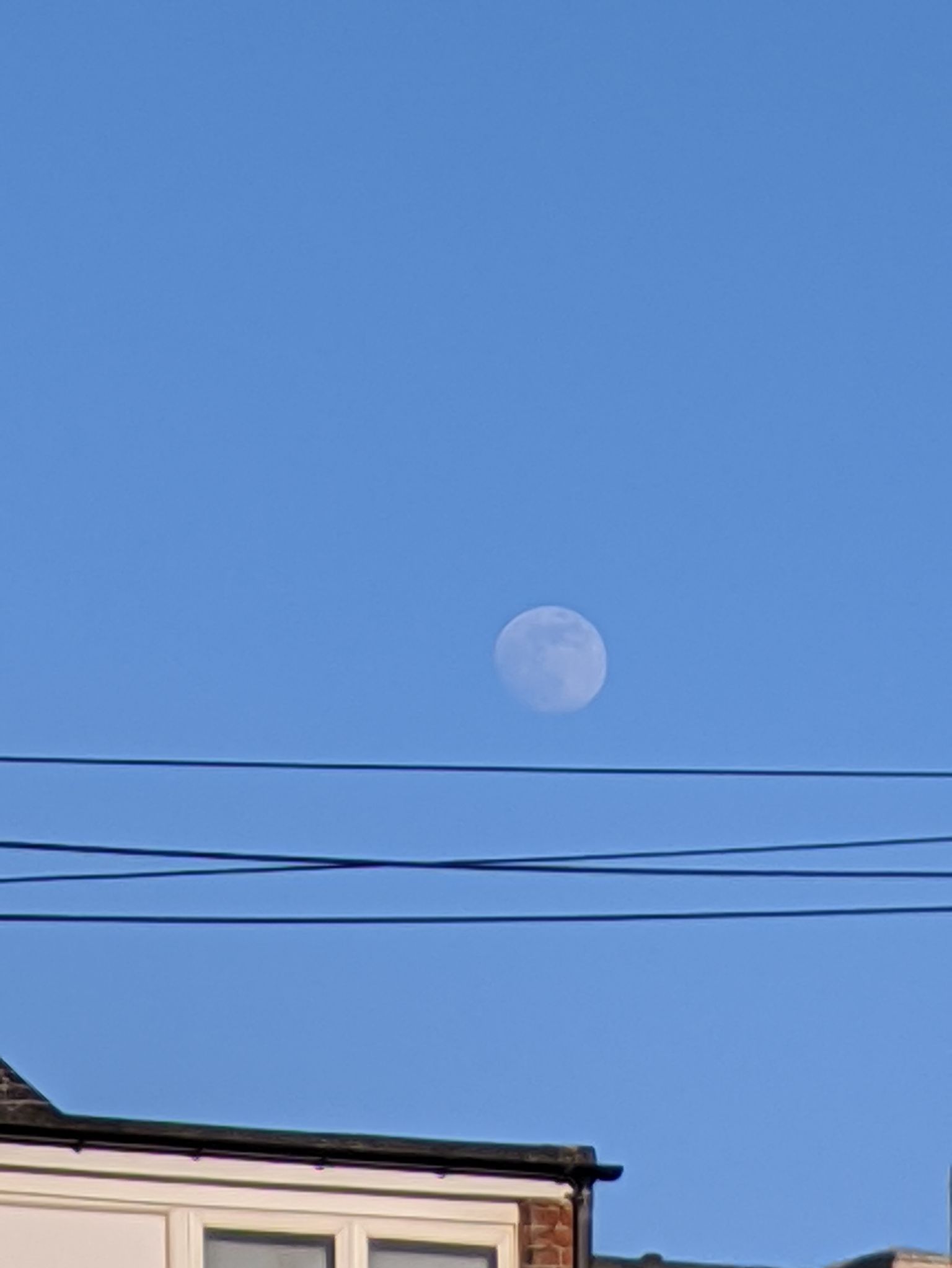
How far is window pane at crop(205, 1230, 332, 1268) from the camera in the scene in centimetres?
1741

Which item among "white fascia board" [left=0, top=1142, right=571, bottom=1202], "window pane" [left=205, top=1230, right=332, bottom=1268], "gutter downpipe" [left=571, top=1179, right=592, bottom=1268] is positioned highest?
"white fascia board" [left=0, top=1142, right=571, bottom=1202]

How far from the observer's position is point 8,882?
18.7 meters

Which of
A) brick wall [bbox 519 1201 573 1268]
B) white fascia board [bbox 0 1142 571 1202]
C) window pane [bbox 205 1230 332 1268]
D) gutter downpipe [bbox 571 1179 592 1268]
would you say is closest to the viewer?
white fascia board [bbox 0 1142 571 1202]

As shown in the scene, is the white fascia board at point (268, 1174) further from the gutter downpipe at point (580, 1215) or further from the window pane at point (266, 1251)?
the window pane at point (266, 1251)

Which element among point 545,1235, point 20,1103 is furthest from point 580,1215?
point 20,1103

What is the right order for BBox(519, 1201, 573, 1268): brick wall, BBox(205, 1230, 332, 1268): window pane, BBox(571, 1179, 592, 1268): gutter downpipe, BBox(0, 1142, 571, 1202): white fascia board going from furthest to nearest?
BBox(571, 1179, 592, 1268): gutter downpipe
BBox(519, 1201, 573, 1268): brick wall
BBox(205, 1230, 332, 1268): window pane
BBox(0, 1142, 571, 1202): white fascia board

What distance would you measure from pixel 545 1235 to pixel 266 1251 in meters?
1.81

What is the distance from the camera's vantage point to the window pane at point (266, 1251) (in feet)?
57.1

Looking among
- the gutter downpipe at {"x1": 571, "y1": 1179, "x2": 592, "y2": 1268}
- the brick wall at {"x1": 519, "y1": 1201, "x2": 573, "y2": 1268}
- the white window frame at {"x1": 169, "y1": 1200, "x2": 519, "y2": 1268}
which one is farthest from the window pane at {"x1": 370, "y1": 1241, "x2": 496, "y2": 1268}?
the gutter downpipe at {"x1": 571, "y1": 1179, "x2": 592, "y2": 1268}

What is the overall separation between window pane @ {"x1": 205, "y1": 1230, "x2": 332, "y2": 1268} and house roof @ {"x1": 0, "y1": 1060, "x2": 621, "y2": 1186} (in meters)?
0.51

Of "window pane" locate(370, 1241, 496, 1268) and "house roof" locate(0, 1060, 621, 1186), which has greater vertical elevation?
"house roof" locate(0, 1060, 621, 1186)

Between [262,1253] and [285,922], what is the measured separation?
7.67 feet

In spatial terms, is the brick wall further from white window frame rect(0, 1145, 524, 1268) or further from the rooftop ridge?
the rooftop ridge

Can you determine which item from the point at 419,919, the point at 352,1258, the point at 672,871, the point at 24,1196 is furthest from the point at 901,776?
the point at 24,1196
